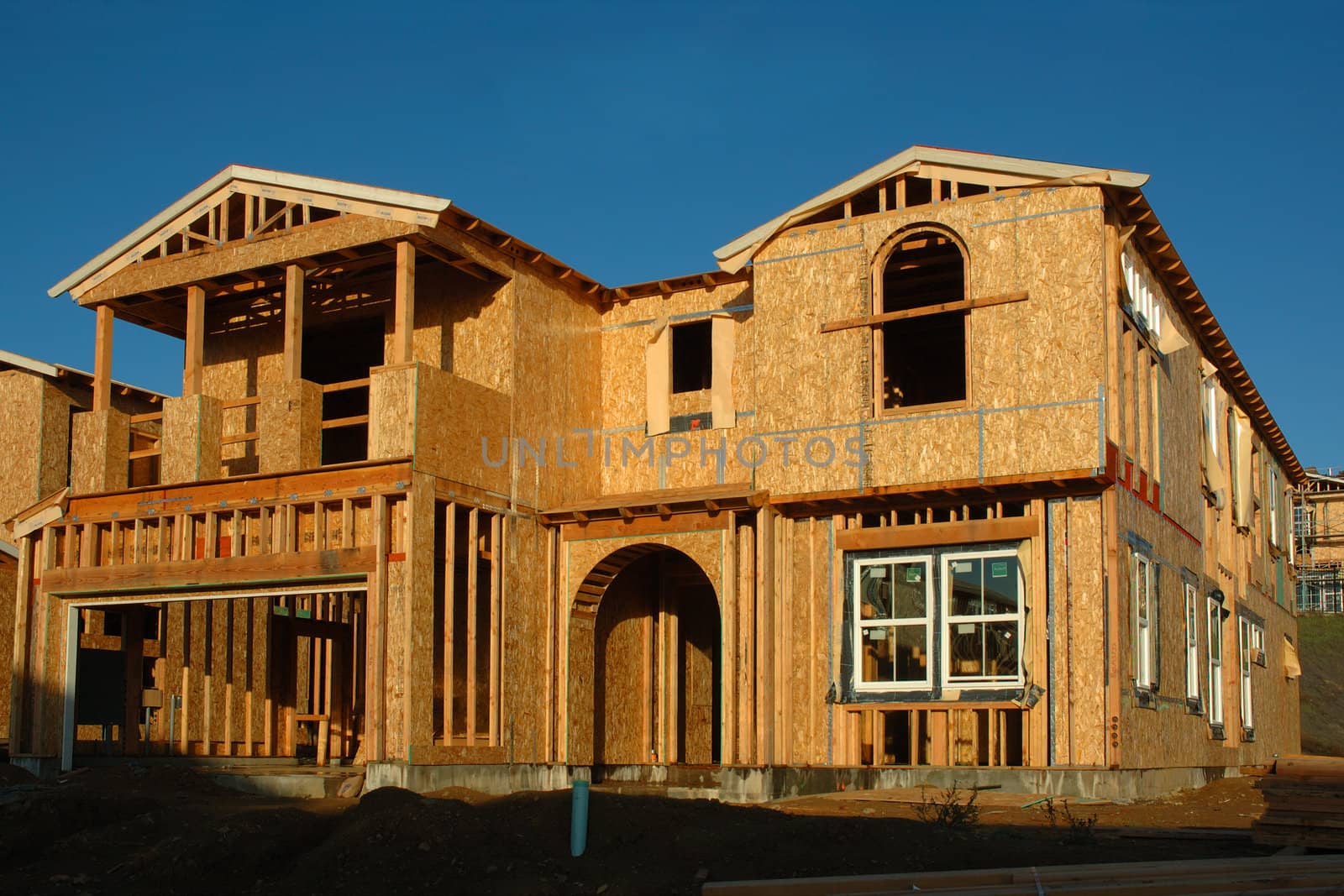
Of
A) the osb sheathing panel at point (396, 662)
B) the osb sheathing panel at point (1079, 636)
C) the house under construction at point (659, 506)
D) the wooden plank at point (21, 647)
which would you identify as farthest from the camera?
the wooden plank at point (21, 647)

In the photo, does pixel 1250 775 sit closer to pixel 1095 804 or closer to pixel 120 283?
pixel 1095 804

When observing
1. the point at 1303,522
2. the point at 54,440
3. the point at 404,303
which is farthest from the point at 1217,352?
the point at 1303,522

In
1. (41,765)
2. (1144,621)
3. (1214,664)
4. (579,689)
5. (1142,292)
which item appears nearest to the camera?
(1144,621)

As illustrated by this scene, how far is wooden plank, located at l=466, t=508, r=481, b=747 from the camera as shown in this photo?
1961 centimetres

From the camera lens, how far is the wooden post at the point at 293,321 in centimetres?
2033

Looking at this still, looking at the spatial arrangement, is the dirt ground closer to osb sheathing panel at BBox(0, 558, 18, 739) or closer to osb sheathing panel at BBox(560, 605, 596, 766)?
osb sheathing panel at BBox(560, 605, 596, 766)

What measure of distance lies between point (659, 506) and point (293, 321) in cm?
580

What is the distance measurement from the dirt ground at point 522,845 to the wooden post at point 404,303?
6.35 m

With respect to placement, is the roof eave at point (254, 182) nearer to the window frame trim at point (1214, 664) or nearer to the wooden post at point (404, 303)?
the wooden post at point (404, 303)

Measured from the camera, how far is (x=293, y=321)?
20516 millimetres

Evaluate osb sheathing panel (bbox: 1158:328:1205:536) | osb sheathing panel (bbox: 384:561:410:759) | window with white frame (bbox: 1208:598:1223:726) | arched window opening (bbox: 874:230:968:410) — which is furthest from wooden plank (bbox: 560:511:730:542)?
window with white frame (bbox: 1208:598:1223:726)

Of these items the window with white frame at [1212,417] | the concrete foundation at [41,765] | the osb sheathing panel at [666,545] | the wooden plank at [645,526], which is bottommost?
the concrete foundation at [41,765]

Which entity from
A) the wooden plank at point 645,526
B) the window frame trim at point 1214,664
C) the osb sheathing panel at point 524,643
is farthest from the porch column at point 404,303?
the window frame trim at point 1214,664

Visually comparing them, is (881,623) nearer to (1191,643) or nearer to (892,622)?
(892,622)
